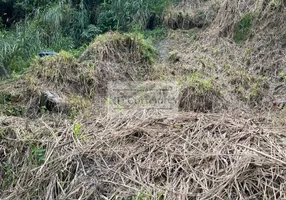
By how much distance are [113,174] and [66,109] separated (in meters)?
1.55

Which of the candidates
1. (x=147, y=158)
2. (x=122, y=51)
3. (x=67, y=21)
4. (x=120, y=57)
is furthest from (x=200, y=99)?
(x=67, y=21)

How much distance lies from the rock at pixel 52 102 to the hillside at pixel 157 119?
0.5 inches

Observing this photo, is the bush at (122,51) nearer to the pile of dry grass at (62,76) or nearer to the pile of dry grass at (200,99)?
the pile of dry grass at (62,76)

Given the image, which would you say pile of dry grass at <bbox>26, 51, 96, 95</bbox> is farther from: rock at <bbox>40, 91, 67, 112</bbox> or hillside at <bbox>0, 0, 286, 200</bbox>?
rock at <bbox>40, 91, 67, 112</bbox>

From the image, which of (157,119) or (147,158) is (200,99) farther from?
(147,158)

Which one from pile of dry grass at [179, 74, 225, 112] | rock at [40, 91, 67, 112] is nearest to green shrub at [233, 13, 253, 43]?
pile of dry grass at [179, 74, 225, 112]

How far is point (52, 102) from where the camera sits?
13.4ft

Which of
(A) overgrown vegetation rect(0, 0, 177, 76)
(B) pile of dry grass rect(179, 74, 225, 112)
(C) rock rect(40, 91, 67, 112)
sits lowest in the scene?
(C) rock rect(40, 91, 67, 112)

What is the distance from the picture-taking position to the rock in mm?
3998

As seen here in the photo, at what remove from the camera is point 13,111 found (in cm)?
398

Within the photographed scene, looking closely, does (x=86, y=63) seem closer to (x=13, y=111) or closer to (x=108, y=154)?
(x=13, y=111)

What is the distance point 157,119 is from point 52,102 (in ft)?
4.89

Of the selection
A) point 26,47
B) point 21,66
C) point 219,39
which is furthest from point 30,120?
point 219,39

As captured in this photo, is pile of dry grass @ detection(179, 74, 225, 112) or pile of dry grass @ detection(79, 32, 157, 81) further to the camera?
pile of dry grass @ detection(79, 32, 157, 81)
